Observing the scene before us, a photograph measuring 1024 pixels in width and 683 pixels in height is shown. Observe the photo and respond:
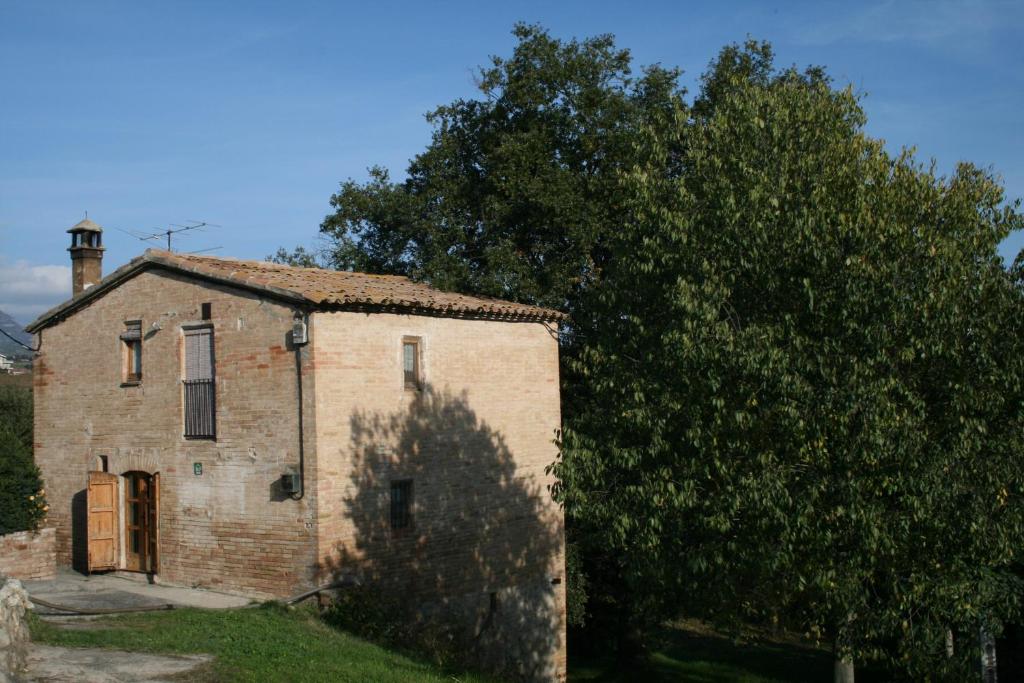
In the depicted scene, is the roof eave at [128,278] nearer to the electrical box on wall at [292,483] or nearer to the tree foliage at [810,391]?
the electrical box on wall at [292,483]

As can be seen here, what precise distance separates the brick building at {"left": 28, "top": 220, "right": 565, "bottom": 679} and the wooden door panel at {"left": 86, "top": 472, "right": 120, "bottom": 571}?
3cm

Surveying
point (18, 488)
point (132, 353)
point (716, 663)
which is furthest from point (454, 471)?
point (716, 663)

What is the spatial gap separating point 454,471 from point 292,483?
355 cm

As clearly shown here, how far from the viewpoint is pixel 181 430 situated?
17828 millimetres

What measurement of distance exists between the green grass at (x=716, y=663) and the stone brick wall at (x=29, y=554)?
12.6 meters

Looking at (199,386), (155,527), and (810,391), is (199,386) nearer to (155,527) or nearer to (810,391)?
(155,527)

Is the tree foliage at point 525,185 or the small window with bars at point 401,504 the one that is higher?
the tree foliage at point 525,185

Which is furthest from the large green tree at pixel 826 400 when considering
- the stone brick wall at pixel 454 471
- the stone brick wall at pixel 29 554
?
the stone brick wall at pixel 29 554

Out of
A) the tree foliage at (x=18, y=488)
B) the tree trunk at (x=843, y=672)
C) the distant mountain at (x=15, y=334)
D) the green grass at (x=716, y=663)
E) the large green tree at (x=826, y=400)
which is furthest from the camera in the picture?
the green grass at (x=716, y=663)

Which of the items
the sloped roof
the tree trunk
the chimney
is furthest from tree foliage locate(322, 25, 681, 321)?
the tree trunk

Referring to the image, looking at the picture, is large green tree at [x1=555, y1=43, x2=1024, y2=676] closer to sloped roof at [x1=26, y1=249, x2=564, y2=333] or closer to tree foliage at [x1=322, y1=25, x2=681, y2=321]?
sloped roof at [x1=26, y1=249, x2=564, y2=333]

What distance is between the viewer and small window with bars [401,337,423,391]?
1780 cm

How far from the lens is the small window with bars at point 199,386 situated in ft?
57.3

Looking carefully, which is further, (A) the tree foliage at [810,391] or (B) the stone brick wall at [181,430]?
(B) the stone brick wall at [181,430]
